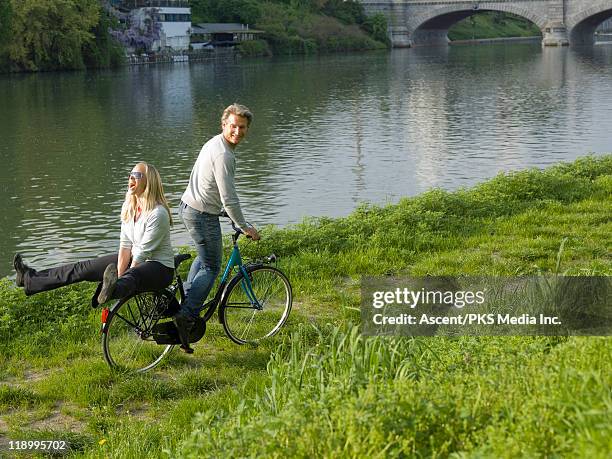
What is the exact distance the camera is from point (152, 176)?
662 centimetres

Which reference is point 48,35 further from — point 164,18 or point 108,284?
point 108,284

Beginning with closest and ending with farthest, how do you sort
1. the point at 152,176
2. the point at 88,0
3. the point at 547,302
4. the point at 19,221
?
the point at 547,302
the point at 152,176
the point at 19,221
the point at 88,0

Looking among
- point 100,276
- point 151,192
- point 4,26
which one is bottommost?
point 100,276

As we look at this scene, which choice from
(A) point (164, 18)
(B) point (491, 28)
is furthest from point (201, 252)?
(B) point (491, 28)

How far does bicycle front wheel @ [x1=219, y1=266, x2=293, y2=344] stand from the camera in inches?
285

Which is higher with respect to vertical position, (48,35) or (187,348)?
(48,35)

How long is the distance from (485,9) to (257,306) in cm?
8836

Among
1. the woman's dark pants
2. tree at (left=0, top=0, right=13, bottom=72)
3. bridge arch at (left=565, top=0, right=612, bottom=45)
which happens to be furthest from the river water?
bridge arch at (left=565, top=0, right=612, bottom=45)

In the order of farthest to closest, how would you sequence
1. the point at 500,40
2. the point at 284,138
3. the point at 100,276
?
the point at 500,40
the point at 284,138
the point at 100,276

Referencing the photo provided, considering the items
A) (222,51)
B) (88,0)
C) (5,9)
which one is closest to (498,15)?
(222,51)

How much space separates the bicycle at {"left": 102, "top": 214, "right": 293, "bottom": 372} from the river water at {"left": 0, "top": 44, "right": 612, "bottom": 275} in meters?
6.31

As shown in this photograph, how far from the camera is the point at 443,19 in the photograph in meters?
102

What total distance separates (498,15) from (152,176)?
12222 centimetres

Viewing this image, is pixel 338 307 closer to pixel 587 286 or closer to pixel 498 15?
pixel 587 286
